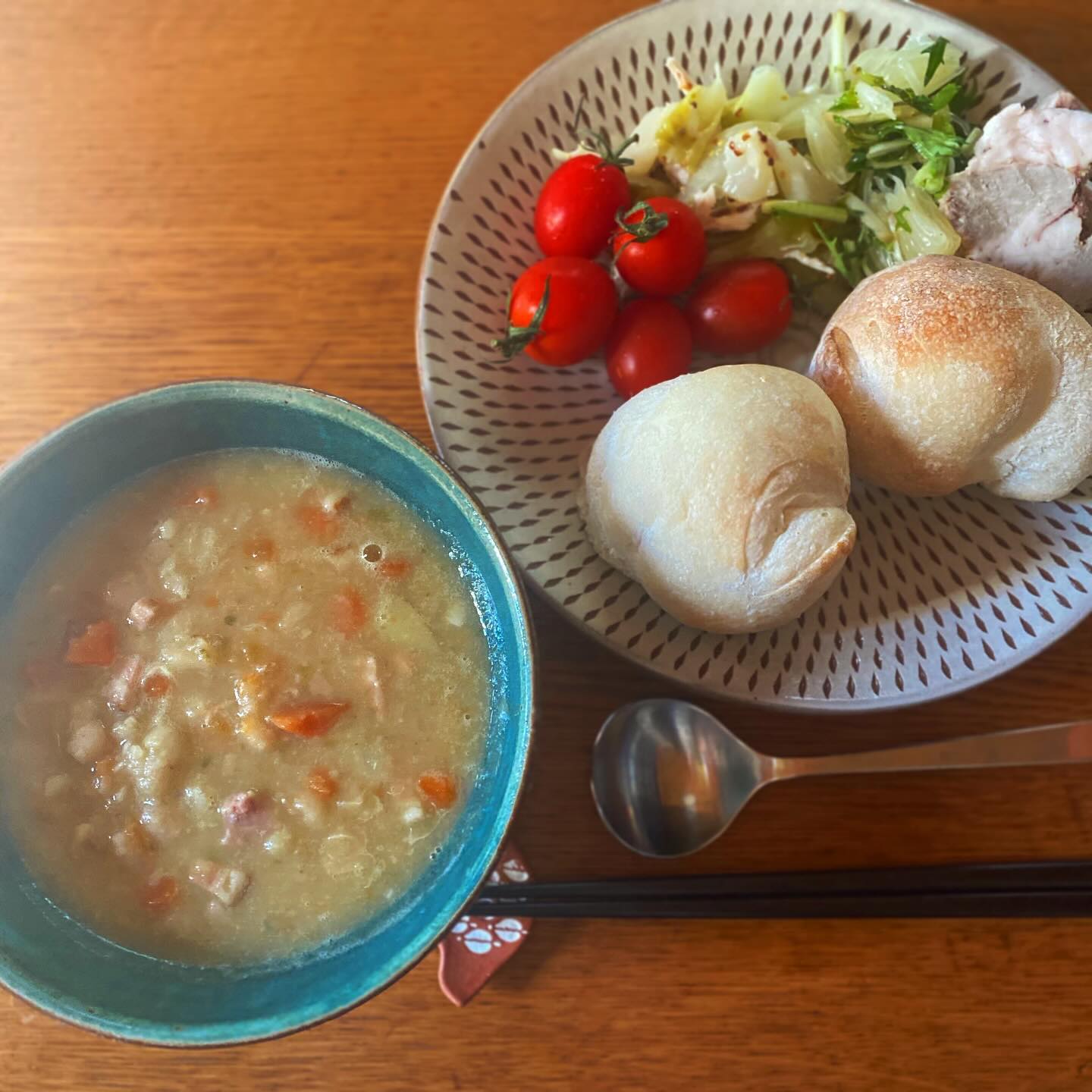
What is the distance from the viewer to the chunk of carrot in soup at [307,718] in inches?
38.6

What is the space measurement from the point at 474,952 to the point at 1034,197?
1357 millimetres

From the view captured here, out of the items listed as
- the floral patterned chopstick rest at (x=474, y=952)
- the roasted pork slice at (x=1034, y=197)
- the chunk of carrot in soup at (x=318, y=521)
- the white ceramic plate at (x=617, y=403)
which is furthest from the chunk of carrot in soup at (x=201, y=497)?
the roasted pork slice at (x=1034, y=197)

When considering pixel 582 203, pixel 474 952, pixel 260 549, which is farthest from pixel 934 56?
pixel 474 952

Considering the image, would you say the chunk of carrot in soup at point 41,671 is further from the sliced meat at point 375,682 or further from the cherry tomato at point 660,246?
the cherry tomato at point 660,246

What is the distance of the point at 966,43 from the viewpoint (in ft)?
4.32

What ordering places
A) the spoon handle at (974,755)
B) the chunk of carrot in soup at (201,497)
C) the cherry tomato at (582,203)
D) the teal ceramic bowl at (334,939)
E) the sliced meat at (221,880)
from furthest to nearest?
the cherry tomato at (582,203) → the spoon handle at (974,755) → the chunk of carrot in soup at (201,497) → the sliced meat at (221,880) → the teal ceramic bowl at (334,939)

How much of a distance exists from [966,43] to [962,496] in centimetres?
71

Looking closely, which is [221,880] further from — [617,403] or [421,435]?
[617,403]

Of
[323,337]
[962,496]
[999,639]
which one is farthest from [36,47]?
[999,639]

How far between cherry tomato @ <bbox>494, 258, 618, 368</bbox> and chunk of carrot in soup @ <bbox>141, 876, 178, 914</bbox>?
82cm

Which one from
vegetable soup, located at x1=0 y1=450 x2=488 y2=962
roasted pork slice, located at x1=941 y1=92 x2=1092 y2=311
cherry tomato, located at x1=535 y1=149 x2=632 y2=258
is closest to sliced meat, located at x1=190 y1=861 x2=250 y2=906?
vegetable soup, located at x1=0 y1=450 x2=488 y2=962

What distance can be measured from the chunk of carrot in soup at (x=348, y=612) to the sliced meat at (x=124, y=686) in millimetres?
234

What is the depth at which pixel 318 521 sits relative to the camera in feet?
3.45

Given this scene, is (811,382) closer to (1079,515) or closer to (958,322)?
(958,322)
